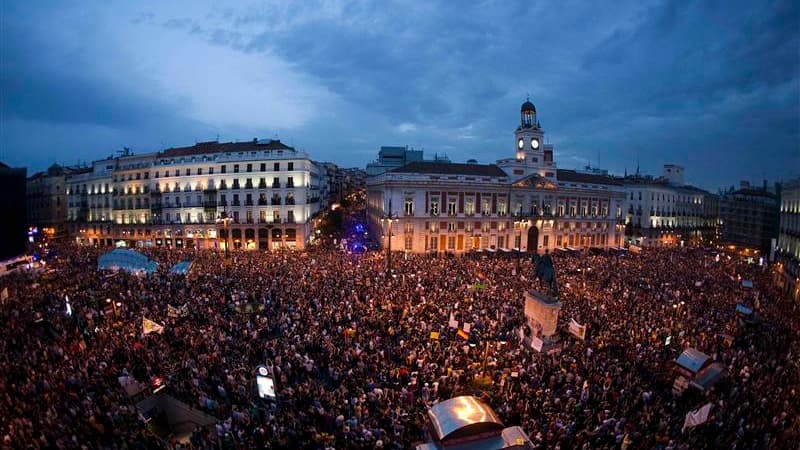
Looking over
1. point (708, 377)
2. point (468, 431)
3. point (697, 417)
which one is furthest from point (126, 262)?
point (708, 377)

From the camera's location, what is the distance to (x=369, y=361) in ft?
47.7

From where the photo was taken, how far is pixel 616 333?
17.5 m

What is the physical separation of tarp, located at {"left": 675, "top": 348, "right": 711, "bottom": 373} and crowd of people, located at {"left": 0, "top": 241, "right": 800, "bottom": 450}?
0.88 metres

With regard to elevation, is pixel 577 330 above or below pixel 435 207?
below

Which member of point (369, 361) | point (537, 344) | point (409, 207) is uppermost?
point (409, 207)

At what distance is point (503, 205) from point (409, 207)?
1218 centimetres

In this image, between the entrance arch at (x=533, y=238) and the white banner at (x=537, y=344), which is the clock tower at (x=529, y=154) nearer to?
the entrance arch at (x=533, y=238)

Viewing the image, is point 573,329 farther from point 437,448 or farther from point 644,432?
point 437,448

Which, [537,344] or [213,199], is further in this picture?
[213,199]

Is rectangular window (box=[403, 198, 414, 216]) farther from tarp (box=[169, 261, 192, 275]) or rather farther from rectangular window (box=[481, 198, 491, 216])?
tarp (box=[169, 261, 192, 275])

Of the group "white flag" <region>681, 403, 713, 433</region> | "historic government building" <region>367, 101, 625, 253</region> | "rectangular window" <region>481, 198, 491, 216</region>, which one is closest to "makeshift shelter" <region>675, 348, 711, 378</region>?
"white flag" <region>681, 403, 713, 433</region>

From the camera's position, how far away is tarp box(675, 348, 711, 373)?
44.6ft

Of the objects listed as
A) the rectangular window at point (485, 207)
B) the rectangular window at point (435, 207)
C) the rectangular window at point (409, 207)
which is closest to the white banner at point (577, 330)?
the rectangular window at point (409, 207)

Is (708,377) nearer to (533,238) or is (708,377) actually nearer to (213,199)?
(533,238)
